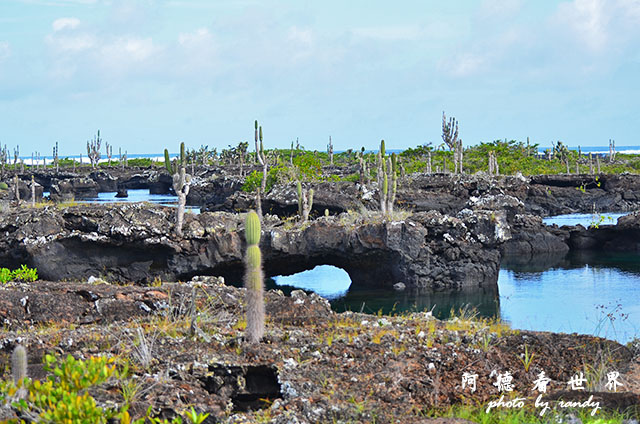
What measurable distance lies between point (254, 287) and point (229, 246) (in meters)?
18.4

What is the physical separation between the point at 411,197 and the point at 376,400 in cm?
4538

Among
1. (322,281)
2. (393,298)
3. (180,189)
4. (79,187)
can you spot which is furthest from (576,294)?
(79,187)

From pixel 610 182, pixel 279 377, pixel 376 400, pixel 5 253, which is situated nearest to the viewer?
pixel 376 400

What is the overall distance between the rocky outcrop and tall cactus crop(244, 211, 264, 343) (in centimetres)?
1743

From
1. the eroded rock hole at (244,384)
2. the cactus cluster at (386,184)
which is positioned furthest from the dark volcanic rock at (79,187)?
the eroded rock hole at (244,384)

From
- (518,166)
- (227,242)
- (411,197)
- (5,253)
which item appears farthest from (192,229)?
(518,166)

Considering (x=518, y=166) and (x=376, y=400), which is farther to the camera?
(x=518, y=166)

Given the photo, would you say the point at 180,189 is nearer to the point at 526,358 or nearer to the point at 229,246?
the point at 229,246

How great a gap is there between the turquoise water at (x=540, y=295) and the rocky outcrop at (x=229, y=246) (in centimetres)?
118

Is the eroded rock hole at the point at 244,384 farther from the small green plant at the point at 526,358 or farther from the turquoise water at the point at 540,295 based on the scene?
the turquoise water at the point at 540,295

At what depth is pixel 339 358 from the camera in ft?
30.7

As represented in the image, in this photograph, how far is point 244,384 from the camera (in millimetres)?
9000

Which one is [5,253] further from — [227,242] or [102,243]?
[227,242]

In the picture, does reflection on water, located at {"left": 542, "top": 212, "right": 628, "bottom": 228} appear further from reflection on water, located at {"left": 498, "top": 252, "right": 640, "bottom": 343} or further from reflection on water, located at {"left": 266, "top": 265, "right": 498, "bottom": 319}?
reflection on water, located at {"left": 266, "top": 265, "right": 498, "bottom": 319}
